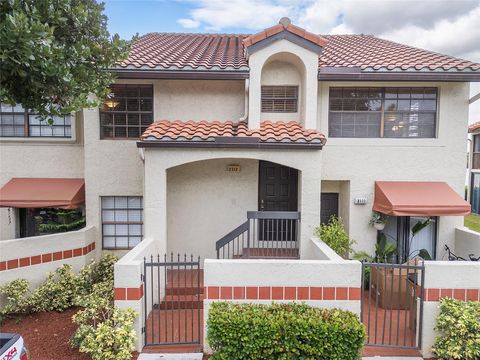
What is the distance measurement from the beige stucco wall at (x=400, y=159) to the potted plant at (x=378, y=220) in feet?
0.62

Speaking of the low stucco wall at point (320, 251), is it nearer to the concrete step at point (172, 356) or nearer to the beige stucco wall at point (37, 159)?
the concrete step at point (172, 356)

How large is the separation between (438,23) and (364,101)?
8.66m

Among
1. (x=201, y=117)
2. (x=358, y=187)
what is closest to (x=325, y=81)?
(x=358, y=187)

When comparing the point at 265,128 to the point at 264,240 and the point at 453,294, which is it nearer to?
the point at 264,240

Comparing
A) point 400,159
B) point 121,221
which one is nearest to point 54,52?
point 121,221

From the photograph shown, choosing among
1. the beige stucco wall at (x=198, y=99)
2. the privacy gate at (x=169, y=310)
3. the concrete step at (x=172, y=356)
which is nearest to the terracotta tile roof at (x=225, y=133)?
the beige stucco wall at (x=198, y=99)

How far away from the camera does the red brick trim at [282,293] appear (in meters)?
6.28

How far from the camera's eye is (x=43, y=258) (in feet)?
29.2

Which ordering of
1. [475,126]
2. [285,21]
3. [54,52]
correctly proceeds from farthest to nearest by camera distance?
[475,126] < [285,21] < [54,52]

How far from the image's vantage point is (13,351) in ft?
14.0

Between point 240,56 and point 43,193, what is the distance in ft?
31.0

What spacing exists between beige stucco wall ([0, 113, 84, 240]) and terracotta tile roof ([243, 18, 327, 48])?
7618 mm

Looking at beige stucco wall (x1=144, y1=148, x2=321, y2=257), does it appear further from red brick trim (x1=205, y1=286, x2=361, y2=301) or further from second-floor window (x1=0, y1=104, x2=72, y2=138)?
second-floor window (x1=0, y1=104, x2=72, y2=138)

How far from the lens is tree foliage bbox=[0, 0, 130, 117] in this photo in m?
5.26
